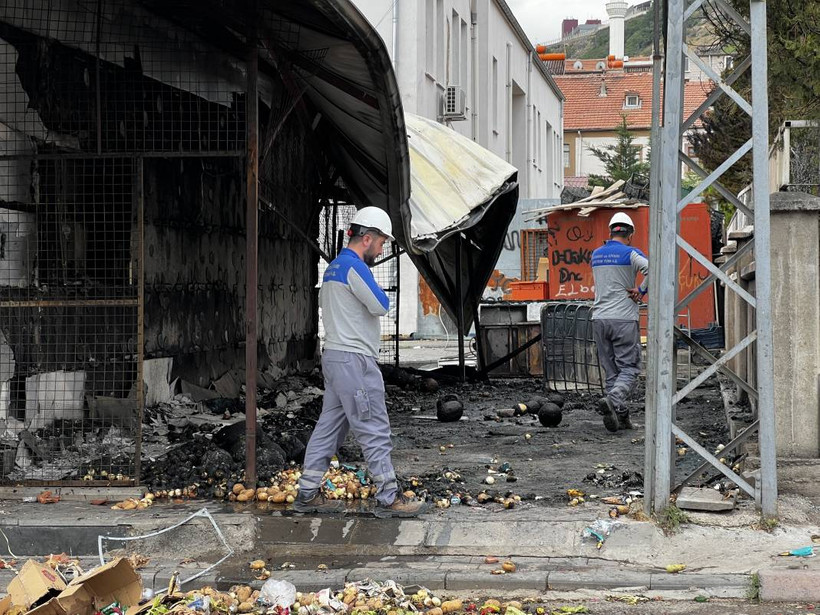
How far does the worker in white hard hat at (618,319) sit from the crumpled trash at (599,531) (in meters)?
4.07

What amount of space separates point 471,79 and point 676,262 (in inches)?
1131

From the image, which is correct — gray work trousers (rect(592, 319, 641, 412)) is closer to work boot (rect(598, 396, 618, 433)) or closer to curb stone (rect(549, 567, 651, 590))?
work boot (rect(598, 396, 618, 433))

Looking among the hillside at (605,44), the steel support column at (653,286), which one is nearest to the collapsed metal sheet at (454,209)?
the steel support column at (653,286)

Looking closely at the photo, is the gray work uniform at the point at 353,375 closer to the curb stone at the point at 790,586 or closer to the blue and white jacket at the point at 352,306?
the blue and white jacket at the point at 352,306

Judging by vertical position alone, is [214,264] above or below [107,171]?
below

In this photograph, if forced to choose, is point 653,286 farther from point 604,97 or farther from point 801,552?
point 604,97

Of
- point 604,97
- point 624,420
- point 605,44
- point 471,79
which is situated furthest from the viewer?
point 605,44

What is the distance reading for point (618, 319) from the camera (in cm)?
1089

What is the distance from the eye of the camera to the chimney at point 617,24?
287ft

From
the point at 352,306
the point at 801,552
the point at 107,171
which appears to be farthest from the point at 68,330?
the point at 801,552

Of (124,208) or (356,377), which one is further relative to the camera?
(124,208)

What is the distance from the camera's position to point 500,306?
16.4 m

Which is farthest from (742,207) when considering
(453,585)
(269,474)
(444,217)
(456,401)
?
(456,401)

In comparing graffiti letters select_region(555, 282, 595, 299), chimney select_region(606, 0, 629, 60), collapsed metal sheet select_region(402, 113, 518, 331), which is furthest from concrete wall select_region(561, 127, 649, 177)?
collapsed metal sheet select_region(402, 113, 518, 331)
